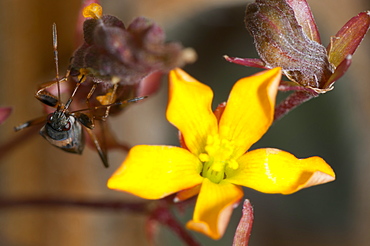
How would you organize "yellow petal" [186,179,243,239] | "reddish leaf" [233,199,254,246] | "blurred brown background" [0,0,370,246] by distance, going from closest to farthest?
"yellow petal" [186,179,243,239], "reddish leaf" [233,199,254,246], "blurred brown background" [0,0,370,246]

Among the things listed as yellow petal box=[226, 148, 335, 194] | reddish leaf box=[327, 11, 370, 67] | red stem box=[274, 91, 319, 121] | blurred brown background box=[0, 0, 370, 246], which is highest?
reddish leaf box=[327, 11, 370, 67]

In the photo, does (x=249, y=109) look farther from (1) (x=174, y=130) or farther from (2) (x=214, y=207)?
(1) (x=174, y=130)

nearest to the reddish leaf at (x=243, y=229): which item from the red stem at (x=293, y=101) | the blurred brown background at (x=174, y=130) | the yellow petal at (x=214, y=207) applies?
the yellow petal at (x=214, y=207)

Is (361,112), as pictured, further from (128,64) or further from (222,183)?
(128,64)

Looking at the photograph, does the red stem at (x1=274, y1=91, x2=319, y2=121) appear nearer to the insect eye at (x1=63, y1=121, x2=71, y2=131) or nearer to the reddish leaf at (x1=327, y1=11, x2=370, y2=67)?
the reddish leaf at (x1=327, y1=11, x2=370, y2=67)

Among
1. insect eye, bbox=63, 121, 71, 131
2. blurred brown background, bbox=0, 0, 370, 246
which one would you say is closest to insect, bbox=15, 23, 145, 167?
insect eye, bbox=63, 121, 71, 131

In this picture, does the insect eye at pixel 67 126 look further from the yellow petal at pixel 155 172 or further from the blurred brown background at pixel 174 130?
the blurred brown background at pixel 174 130
